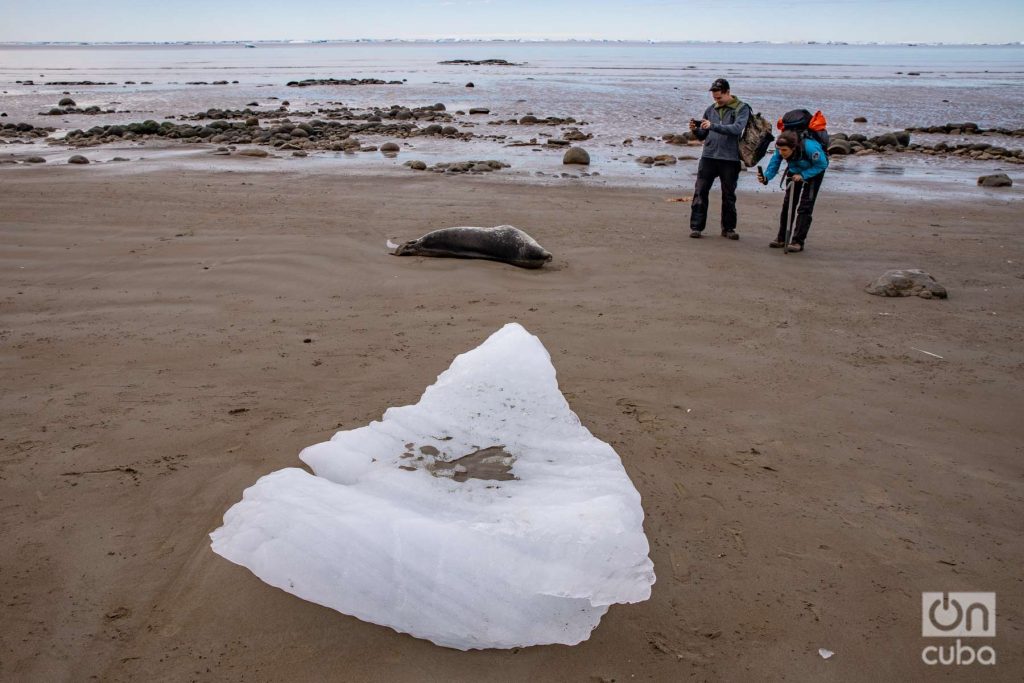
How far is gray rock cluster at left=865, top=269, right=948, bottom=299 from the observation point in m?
5.62

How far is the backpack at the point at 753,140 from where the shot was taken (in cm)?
762

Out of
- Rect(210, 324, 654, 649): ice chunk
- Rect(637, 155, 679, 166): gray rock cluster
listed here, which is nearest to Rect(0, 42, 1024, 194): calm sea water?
Rect(637, 155, 679, 166): gray rock cluster

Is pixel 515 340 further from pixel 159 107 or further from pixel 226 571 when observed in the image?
pixel 159 107

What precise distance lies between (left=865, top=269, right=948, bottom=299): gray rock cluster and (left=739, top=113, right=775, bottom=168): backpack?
241cm

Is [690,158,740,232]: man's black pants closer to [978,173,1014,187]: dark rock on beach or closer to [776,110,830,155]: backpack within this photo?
[776,110,830,155]: backpack

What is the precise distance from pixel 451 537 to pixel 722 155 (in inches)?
263

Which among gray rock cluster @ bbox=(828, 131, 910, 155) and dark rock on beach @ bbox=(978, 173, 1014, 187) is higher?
gray rock cluster @ bbox=(828, 131, 910, 155)

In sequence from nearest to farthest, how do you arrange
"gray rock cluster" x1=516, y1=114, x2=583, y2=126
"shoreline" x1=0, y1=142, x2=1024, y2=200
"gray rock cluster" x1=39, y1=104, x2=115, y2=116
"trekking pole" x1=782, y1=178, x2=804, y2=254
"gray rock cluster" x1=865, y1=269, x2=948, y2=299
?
"gray rock cluster" x1=865, y1=269, x2=948, y2=299 < "trekking pole" x1=782, y1=178, x2=804, y2=254 < "shoreline" x1=0, y1=142, x2=1024, y2=200 < "gray rock cluster" x1=516, y1=114, x2=583, y2=126 < "gray rock cluster" x1=39, y1=104, x2=115, y2=116

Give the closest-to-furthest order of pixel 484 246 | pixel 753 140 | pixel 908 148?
pixel 484 246, pixel 753 140, pixel 908 148

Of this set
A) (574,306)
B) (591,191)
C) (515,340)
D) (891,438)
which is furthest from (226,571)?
(591,191)

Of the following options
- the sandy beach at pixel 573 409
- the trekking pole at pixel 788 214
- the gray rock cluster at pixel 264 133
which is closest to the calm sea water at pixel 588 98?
the gray rock cluster at pixel 264 133

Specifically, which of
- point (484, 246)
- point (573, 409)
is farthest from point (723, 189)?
point (573, 409)

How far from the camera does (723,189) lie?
780 centimetres

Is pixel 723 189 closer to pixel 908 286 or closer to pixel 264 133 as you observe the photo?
pixel 908 286
